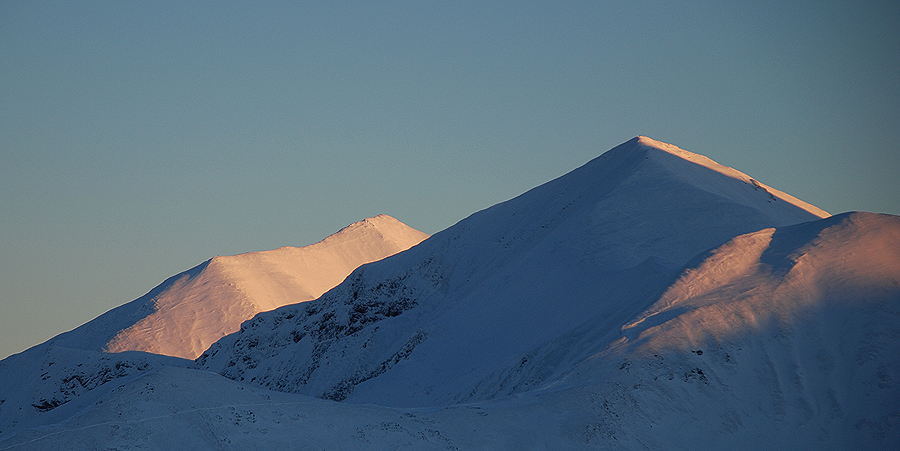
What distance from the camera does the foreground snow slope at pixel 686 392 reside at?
19281 mm

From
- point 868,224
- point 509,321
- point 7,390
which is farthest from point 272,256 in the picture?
point 868,224

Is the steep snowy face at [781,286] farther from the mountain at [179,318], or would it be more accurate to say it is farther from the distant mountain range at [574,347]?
the mountain at [179,318]

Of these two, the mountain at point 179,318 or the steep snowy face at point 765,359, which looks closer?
the steep snowy face at point 765,359

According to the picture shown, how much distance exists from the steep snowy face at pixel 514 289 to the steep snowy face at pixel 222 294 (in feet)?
56.5

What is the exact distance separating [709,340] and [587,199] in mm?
25926

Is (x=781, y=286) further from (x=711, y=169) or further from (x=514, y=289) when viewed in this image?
(x=711, y=169)

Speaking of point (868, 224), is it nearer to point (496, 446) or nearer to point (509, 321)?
point (509, 321)

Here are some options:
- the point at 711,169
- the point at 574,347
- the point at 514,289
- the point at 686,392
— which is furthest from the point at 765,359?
the point at 711,169

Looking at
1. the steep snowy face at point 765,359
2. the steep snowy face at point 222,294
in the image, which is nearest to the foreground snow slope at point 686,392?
the steep snowy face at point 765,359

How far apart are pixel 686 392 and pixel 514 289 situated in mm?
19476

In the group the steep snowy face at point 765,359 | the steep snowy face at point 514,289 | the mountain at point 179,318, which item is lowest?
the steep snowy face at point 765,359

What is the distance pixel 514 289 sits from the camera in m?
42.5

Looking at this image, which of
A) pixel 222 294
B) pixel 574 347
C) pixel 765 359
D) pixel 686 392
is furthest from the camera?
pixel 222 294

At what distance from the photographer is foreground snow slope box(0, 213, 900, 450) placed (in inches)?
759
